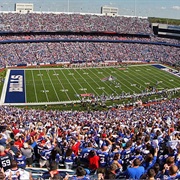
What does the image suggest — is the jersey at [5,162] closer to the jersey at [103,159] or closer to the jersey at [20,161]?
the jersey at [20,161]

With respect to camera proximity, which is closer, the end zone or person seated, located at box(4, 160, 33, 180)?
person seated, located at box(4, 160, 33, 180)

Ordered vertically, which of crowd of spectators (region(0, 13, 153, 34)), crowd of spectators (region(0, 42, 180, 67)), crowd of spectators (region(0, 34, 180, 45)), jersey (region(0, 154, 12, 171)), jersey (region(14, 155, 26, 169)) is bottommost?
crowd of spectators (region(0, 42, 180, 67))

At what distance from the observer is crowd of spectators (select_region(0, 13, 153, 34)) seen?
210 ft

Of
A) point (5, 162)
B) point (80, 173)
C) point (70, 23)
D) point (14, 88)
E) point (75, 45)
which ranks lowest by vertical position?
point (14, 88)

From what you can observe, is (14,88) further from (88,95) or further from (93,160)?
(93,160)

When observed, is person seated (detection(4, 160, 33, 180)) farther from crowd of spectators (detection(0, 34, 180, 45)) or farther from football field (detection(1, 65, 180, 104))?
crowd of spectators (detection(0, 34, 180, 45))

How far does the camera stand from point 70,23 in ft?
228

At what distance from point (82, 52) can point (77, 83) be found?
2116 centimetres

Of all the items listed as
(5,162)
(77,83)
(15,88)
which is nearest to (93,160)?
(5,162)

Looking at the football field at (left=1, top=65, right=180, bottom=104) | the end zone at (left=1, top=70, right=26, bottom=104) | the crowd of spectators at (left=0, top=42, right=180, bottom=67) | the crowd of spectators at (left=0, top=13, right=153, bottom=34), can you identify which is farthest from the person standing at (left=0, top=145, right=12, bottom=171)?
the crowd of spectators at (left=0, top=13, right=153, bottom=34)

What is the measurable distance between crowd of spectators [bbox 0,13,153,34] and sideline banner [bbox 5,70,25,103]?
18.8 meters

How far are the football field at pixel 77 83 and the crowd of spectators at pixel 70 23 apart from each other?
16537 millimetres

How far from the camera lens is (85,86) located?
4097 cm

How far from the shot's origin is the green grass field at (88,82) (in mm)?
37344
